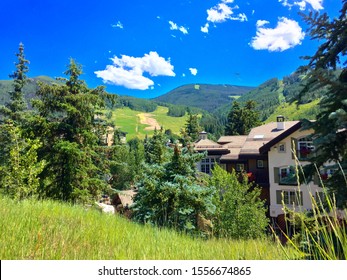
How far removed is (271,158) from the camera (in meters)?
27.1

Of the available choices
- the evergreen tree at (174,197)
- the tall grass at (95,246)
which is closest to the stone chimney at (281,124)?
the evergreen tree at (174,197)

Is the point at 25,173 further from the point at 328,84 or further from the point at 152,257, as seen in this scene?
the point at 328,84

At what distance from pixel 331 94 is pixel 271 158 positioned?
2168cm

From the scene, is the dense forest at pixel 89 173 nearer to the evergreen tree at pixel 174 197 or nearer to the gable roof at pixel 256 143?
the evergreen tree at pixel 174 197

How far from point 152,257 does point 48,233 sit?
64.5 inches

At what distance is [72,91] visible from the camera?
18312mm

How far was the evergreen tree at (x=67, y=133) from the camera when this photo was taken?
16.8 metres

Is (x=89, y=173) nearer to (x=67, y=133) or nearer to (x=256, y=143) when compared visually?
(x=67, y=133)

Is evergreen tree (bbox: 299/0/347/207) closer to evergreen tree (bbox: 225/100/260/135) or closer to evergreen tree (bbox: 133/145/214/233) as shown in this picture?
evergreen tree (bbox: 133/145/214/233)

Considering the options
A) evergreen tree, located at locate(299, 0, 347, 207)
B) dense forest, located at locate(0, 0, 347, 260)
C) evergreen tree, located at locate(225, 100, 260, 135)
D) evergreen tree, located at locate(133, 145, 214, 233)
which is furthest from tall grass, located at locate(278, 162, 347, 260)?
evergreen tree, located at locate(225, 100, 260, 135)

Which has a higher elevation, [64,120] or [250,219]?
[64,120]

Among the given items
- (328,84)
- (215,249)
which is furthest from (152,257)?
(328,84)

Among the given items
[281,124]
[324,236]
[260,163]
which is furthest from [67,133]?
[281,124]

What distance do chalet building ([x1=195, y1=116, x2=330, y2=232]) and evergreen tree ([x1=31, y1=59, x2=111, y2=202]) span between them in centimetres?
1223
